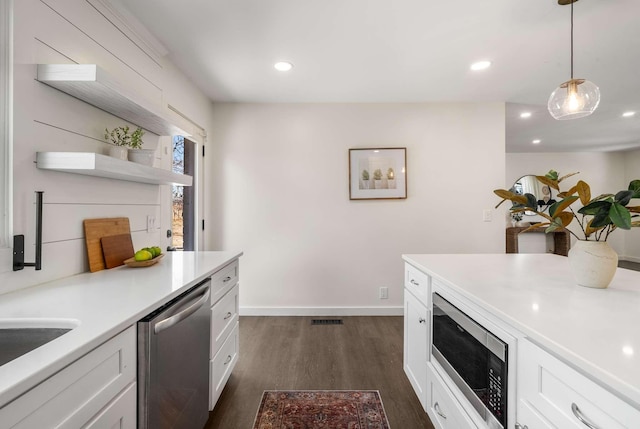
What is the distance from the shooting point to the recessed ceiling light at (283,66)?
2.46 meters

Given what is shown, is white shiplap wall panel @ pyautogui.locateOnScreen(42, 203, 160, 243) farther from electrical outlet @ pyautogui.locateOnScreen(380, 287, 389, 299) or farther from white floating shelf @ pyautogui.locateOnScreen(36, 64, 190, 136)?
electrical outlet @ pyautogui.locateOnScreen(380, 287, 389, 299)

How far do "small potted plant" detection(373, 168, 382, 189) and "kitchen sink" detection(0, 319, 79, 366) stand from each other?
2921mm

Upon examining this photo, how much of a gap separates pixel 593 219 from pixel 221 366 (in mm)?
1990

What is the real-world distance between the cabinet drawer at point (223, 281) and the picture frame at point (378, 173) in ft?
5.71

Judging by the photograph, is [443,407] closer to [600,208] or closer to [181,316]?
[600,208]

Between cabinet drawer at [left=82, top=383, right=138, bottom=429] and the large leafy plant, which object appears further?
the large leafy plant

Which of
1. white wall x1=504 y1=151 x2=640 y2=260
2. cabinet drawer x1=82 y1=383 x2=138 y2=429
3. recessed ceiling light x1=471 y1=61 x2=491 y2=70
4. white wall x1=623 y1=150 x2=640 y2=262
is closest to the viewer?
cabinet drawer x1=82 y1=383 x2=138 y2=429

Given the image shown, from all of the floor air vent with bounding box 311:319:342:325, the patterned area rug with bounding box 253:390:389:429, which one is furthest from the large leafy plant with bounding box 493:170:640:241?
the floor air vent with bounding box 311:319:342:325

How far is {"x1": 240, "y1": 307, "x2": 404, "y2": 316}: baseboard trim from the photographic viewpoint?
3.34 meters

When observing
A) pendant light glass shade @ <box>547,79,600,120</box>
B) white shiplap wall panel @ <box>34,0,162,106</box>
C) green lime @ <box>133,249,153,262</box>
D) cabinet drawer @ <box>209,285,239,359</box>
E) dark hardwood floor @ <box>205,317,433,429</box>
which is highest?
white shiplap wall panel @ <box>34,0,162,106</box>

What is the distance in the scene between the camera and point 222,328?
180 centimetres

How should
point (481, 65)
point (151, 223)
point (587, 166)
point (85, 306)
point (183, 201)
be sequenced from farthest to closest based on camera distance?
point (587, 166) → point (183, 201) → point (481, 65) → point (151, 223) → point (85, 306)

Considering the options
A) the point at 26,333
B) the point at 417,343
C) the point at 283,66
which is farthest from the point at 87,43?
the point at 417,343

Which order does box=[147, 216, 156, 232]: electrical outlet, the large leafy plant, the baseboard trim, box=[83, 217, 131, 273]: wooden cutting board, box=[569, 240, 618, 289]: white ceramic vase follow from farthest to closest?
the baseboard trim, box=[147, 216, 156, 232]: electrical outlet, box=[83, 217, 131, 273]: wooden cutting board, box=[569, 240, 618, 289]: white ceramic vase, the large leafy plant
